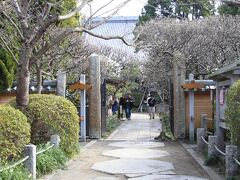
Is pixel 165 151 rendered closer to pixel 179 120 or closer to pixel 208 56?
pixel 179 120

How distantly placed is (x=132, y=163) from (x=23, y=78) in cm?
341

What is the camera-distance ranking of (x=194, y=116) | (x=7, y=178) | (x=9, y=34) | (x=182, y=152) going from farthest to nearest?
(x=194, y=116), (x=9, y=34), (x=182, y=152), (x=7, y=178)

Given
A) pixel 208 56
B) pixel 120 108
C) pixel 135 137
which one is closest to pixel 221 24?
pixel 208 56

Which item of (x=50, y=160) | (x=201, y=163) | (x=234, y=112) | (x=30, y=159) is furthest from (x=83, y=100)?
(x=234, y=112)

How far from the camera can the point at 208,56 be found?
27.1 meters

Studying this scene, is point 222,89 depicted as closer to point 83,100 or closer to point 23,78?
point 23,78

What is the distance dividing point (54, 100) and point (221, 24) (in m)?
19.0

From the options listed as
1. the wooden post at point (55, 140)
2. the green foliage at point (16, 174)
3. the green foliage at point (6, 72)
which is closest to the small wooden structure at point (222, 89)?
the wooden post at point (55, 140)

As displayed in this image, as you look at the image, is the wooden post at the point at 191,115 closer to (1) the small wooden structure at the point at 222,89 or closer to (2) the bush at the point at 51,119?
(1) the small wooden structure at the point at 222,89

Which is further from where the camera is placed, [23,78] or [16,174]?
[23,78]

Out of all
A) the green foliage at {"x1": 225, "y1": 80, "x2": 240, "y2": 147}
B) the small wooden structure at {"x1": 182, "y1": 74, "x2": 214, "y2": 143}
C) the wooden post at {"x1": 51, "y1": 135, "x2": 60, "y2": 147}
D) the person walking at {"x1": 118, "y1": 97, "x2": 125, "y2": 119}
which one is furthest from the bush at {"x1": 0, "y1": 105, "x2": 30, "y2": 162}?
the person walking at {"x1": 118, "y1": 97, "x2": 125, "y2": 119}

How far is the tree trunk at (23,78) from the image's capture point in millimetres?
10625

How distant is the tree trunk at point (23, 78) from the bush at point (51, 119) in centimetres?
21

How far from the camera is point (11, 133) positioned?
878 cm
